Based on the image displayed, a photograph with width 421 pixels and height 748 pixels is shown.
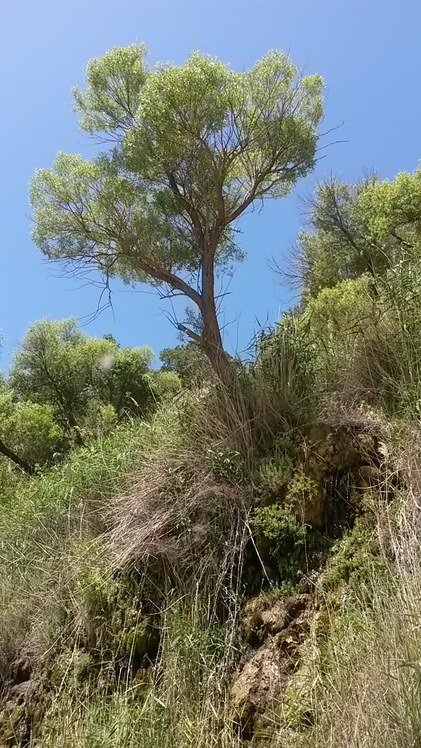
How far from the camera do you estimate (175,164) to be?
7789 mm

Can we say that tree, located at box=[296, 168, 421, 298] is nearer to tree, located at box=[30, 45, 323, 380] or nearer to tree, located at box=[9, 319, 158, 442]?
tree, located at box=[30, 45, 323, 380]

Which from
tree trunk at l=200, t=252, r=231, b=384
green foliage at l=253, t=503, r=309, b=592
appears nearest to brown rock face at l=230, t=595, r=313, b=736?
green foliage at l=253, t=503, r=309, b=592

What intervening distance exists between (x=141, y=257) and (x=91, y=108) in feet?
9.16

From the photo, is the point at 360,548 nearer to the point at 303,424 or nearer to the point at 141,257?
the point at 303,424

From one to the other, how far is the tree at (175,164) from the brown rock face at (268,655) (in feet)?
15.9

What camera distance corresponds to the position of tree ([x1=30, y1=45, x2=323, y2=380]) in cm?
729

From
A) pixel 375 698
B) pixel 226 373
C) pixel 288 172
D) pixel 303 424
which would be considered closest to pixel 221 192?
pixel 288 172

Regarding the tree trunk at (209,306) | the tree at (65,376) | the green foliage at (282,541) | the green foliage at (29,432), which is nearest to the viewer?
the green foliage at (282,541)

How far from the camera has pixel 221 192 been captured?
314 inches

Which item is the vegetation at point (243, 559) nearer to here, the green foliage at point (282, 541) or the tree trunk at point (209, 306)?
the green foliage at point (282, 541)

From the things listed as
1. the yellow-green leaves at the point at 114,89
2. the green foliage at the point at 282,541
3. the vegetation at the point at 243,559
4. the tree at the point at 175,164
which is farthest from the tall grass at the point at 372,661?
the yellow-green leaves at the point at 114,89

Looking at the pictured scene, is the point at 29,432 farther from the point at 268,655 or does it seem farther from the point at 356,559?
the point at 356,559

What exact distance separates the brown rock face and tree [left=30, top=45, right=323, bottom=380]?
4.84 m

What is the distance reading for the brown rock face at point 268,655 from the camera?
7.06 ft
